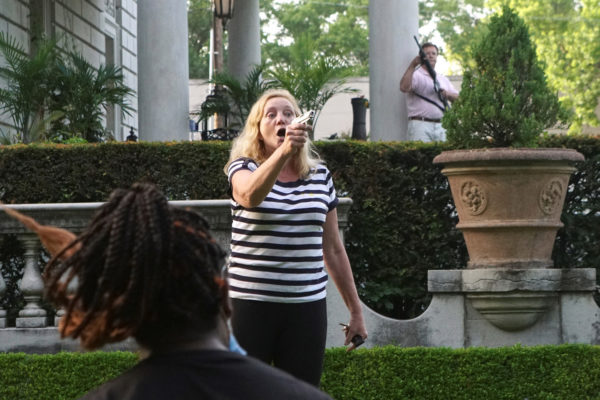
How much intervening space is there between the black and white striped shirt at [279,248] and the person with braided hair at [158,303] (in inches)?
83.6

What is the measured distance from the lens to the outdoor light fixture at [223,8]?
61.5ft

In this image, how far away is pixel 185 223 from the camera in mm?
2162

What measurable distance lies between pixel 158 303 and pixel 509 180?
552 cm

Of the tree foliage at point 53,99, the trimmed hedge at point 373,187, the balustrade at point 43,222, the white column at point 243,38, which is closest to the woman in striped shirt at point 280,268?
the balustrade at point 43,222

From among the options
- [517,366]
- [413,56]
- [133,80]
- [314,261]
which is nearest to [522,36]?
[517,366]

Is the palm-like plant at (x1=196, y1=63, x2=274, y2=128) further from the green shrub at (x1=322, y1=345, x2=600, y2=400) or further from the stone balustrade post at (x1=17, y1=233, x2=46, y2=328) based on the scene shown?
the green shrub at (x1=322, y1=345, x2=600, y2=400)

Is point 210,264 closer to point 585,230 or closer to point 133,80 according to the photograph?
point 585,230

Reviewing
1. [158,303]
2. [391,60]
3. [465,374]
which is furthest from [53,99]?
[158,303]

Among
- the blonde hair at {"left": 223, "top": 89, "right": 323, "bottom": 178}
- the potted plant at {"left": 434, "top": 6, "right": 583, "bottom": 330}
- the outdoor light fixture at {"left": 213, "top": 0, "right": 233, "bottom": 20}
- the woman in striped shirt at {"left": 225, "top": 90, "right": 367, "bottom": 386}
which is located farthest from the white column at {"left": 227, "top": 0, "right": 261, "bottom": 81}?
the woman in striped shirt at {"left": 225, "top": 90, "right": 367, "bottom": 386}

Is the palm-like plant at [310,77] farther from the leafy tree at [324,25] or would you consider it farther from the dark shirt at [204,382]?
the leafy tree at [324,25]

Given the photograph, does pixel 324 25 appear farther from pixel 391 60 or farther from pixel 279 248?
pixel 279 248

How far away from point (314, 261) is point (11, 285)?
4.33 m

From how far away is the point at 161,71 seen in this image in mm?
12453

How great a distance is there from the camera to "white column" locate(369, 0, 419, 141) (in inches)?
496
